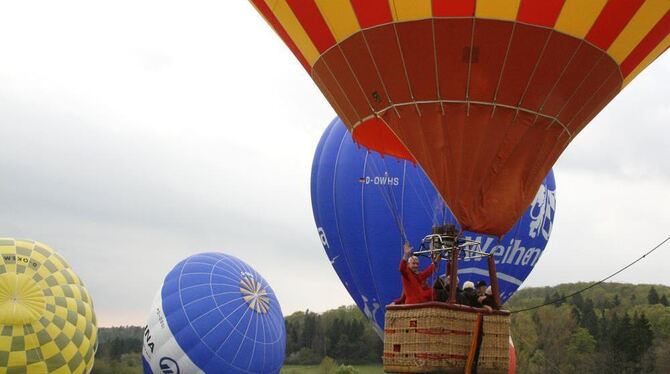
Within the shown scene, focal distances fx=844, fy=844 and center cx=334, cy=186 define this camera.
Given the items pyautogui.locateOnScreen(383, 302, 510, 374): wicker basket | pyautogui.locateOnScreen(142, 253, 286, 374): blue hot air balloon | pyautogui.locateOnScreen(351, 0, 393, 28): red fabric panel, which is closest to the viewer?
pyautogui.locateOnScreen(383, 302, 510, 374): wicker basket

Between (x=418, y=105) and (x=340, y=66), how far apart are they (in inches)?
26.3

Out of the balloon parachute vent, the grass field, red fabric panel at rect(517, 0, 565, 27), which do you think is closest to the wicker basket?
red fabric panel at rect(517, 0, 565, 27)

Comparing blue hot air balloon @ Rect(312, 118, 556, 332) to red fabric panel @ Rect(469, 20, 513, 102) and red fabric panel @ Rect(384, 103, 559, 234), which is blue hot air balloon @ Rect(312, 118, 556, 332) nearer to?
red fabric panel @ Rect(384, 103, 559, 234)

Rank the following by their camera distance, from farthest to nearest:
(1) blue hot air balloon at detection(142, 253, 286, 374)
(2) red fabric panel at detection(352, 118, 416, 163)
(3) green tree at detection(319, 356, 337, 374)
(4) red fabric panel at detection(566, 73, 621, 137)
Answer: (3) green tree at detection(319, 356, 337, 374) → (1) blue hot air balloon at detection(142, 253, 286, 374) → (2) red fabric panel at detection(352, 118, 416, 163) → (4) red fabric panel at detection(566, 73, 621, 137)

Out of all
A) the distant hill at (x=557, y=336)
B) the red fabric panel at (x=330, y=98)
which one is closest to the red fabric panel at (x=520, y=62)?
the red fabric panel at (x=330, y=98)

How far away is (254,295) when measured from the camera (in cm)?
1423

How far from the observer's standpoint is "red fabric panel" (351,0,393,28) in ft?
17.9

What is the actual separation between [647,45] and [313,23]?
2.28 meters

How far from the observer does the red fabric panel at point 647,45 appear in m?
5.61

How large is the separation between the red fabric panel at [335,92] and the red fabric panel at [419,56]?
1.99 ft

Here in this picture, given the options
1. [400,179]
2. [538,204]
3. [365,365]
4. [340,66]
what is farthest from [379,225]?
[365,365]

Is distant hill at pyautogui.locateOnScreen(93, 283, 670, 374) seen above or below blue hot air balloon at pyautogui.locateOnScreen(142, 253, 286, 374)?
above

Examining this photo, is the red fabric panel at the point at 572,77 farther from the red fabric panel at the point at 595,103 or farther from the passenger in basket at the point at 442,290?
the passenger in basket at the point at 442,290

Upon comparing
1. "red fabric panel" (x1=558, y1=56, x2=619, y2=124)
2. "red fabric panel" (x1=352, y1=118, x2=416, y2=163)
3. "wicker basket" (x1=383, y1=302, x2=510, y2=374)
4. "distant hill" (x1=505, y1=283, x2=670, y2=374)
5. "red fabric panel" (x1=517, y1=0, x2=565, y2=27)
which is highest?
"distant hill" (x1=505, y1=283, x2=670, y2=374)
